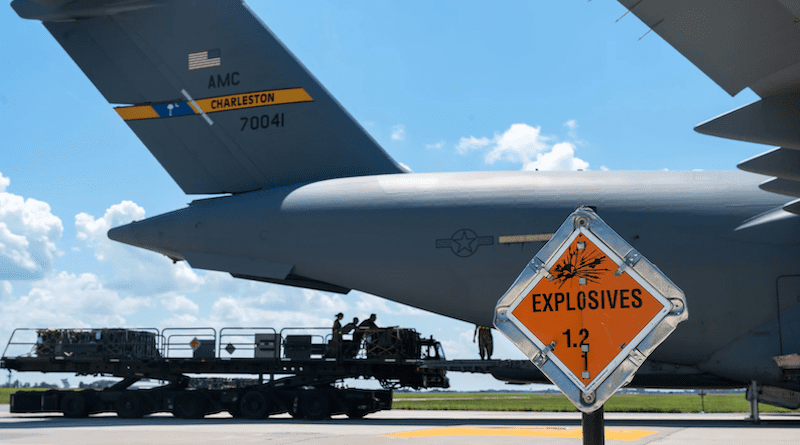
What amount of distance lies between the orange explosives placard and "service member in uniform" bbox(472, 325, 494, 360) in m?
13.7

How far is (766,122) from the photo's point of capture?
782 cm

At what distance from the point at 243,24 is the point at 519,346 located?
A: 17.4m

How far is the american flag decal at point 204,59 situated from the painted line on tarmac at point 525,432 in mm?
11288

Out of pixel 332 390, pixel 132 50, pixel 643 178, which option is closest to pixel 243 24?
pixel 132 50

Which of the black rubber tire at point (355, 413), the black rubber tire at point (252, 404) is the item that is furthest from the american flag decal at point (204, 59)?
the black rubber tire at point (355, 413)

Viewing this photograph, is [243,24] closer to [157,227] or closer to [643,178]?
[157,227]

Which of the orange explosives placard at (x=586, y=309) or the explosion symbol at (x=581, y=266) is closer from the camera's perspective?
the orange explosives placard at (x=586, y=309)

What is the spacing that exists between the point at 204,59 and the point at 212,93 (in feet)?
3.08

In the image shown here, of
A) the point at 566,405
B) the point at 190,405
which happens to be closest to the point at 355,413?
the point at 190,405

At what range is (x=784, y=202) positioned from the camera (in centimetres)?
1402

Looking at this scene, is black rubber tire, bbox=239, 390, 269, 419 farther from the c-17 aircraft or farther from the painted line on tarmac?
the painted line on tarmac

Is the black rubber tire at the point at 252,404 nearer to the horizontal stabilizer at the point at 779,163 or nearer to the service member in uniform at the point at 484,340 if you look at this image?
the service member in uniform at the point at 484,340

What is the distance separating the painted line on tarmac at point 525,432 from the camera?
11339mm

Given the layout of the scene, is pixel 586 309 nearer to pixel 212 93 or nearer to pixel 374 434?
pixel 374 434
